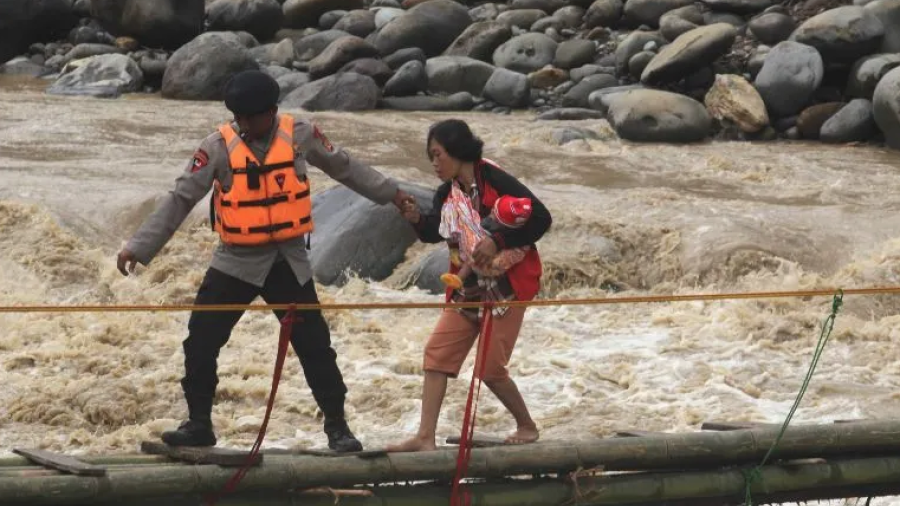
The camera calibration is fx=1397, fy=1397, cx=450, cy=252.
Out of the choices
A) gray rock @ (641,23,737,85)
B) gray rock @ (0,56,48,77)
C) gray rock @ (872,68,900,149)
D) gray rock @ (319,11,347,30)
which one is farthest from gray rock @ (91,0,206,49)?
gray rock @ (872,68,900,149)

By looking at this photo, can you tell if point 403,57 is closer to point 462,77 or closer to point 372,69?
point 372,69

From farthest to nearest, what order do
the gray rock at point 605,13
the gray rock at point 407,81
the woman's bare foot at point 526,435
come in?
the gray rock at point 605,13 → the gray rock at point 407,81 → the woman's bare foot at point 526,435

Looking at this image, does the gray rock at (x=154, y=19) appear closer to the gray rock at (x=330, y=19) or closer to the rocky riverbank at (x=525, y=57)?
the rocky riverbank at (x=525, y=57)

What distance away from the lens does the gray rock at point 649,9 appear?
19719mm

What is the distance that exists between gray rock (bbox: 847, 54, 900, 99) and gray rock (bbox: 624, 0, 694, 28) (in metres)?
4.16

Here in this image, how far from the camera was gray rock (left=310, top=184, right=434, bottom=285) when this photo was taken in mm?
10062

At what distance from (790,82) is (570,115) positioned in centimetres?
260

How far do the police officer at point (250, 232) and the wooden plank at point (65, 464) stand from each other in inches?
19.6

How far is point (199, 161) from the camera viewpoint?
445 cm

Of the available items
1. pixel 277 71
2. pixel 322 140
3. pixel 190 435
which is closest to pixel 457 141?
pixel 322 140

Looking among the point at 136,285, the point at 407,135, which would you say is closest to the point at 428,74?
the point at 407,135

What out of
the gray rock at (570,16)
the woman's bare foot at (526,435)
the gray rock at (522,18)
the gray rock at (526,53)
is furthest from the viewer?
the gray rock at (522,18)

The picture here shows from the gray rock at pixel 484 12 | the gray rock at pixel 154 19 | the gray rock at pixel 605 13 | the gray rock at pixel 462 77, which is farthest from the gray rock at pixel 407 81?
the gray rock at pixel 154 19

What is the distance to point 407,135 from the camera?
15703mm
